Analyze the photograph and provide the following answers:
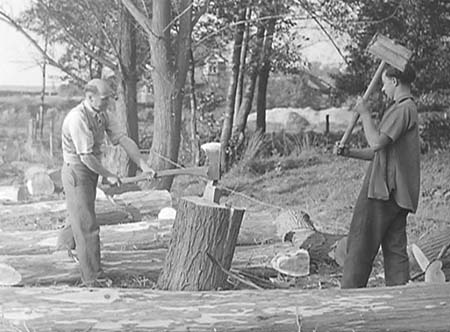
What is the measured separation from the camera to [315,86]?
7.43 meters

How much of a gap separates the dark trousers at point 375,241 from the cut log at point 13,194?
3.49 m

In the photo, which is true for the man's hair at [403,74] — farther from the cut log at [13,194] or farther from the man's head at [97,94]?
the cut log at [13,194]

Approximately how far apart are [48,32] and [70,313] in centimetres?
394

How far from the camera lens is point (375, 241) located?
4.03m

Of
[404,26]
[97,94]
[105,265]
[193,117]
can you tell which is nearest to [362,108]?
[97,94]

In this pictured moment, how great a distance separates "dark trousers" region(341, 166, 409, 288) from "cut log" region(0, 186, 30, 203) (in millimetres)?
3492

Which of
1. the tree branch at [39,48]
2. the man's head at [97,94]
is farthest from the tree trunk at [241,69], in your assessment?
the man's head at [97,94]

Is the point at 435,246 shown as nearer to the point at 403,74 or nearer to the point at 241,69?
the point at 403,74

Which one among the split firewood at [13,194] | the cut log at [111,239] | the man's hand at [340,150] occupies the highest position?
the man's hand at [340,150]

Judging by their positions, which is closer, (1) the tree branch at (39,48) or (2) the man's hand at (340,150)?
(2) the man's hand at (340,150)

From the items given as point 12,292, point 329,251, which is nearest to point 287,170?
point 329,251

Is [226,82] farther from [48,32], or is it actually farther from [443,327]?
[443,327]

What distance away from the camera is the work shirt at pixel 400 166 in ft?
12.8

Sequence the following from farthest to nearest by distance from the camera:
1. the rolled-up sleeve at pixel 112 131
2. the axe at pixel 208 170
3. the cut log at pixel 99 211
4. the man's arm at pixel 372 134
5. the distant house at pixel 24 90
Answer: the distant house at pixel 24 90
the cut log at pixel 99 211
the rolled-up sleeve at pixel 112 131
the axe at pixel 208 170
the man's arm at pixel 372 134
